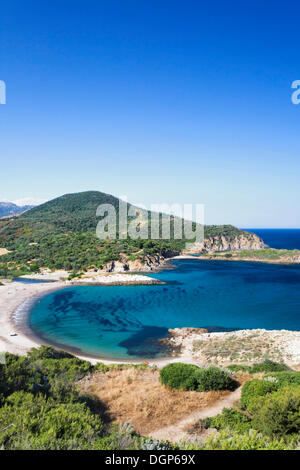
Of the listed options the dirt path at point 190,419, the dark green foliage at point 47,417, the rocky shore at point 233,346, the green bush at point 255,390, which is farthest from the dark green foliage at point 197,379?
the rocky shore at point 233,346

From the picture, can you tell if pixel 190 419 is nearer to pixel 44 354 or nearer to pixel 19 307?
pixel 44 354

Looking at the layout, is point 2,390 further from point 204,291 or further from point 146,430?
point 204,291

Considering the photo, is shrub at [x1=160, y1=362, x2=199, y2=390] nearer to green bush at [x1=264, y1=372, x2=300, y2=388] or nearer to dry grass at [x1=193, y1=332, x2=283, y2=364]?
green bush at [x1=264, y1=372, x2=300, y2=388]

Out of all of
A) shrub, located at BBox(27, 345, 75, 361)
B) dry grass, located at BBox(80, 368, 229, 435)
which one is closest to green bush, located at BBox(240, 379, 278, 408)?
dry grass, located at BBox(80, 368, 229, 435)

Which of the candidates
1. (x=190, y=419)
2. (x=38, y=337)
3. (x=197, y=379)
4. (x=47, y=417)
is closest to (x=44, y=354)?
(x=197, y=379)

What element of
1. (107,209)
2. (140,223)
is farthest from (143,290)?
(107,209)

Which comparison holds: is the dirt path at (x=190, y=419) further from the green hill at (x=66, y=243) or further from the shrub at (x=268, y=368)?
the green hill at (x=66, y=243)
